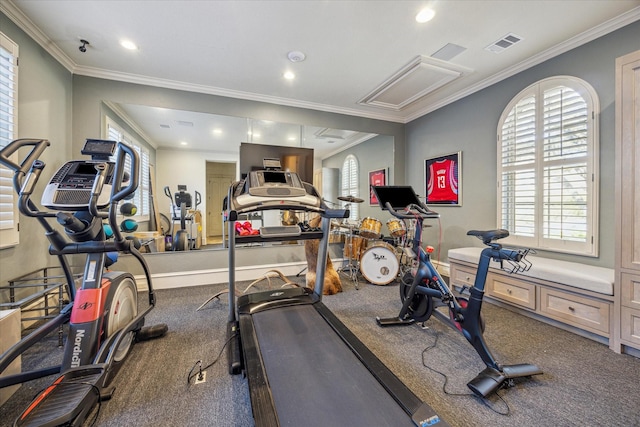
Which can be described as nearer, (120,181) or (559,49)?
(120,181)

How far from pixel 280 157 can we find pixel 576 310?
394 cm

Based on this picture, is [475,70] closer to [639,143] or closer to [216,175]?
[639,143]

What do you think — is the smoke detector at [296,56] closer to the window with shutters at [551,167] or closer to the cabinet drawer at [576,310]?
the window with shutters at [551,167]

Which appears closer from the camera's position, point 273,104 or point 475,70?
point 475,70

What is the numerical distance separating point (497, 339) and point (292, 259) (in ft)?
9.55

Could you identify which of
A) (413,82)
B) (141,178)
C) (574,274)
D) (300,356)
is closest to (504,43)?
(413,82)

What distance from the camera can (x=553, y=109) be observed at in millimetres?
2783

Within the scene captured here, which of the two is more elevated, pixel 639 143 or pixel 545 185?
pixel 639 143

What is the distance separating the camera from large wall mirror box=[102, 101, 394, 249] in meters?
3.65

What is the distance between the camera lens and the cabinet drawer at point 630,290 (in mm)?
1872

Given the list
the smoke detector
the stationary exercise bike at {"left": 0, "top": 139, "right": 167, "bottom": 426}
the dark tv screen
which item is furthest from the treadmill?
the dark tv screen

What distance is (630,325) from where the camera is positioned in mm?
1911

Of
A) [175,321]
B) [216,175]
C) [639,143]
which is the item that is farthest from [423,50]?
[175,321]

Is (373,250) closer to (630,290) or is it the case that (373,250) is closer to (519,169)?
(519,169)
